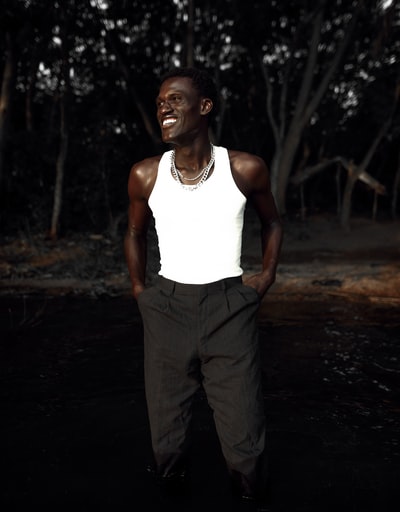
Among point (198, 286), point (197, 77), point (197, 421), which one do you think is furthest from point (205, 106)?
point (197, 421)

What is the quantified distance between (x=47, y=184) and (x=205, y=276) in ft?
46.2

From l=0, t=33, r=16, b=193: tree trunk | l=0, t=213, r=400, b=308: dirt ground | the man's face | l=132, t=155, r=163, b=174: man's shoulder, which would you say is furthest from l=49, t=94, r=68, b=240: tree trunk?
the man's face

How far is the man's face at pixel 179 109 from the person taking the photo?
7.85ft

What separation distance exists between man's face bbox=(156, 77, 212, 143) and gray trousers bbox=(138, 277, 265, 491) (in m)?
0.66

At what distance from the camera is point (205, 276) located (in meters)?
2.36

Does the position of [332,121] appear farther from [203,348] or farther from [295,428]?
[203,348]

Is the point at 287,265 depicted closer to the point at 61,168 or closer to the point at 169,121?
the point at 61,168

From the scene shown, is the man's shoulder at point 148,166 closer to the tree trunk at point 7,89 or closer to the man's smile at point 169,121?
the man's smile at point 169,121

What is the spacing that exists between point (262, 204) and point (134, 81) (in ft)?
48.6

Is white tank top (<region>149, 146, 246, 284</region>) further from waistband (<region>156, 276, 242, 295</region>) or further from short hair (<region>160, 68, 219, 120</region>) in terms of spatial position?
short hair (<region>160, 68, 219, 120</region>)

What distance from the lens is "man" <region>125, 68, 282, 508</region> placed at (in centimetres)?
235

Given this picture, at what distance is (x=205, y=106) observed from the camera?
2.48m

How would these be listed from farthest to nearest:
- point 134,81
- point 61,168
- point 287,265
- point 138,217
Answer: point 134,81
point 61,168
point 287,265
point 138,217

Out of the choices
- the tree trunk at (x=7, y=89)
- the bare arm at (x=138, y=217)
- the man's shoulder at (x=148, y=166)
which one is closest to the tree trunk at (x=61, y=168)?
the tree trunk at (x=7, y=89)
